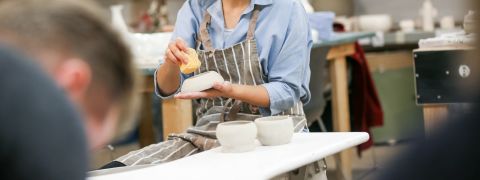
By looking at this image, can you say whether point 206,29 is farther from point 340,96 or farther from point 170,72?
point 340,96

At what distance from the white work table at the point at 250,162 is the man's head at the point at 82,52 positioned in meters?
0.97

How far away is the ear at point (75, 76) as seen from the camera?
29.7 inches

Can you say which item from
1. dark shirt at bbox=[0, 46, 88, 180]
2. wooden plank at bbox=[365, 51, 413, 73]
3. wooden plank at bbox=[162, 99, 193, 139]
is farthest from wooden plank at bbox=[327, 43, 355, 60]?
dark shirt at bbox=[0, 46, 88, 180]

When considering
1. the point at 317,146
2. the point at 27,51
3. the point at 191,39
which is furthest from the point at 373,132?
the point at 27,51

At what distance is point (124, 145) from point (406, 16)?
2549mm

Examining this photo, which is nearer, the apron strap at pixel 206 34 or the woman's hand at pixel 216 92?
the woman's hand at pixel 216 92

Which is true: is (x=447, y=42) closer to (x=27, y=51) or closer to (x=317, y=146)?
(x=317, y=146)

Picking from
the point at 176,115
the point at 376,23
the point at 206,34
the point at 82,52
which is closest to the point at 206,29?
the point at 206,34

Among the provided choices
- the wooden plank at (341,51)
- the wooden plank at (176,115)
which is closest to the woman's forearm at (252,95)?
the wooden plank at (176,115)

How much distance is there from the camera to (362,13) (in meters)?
6.55

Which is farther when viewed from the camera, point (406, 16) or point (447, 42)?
point (406, 16)

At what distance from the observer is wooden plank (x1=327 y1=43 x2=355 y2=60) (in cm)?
448

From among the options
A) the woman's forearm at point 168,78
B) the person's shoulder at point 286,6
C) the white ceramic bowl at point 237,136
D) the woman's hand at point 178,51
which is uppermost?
the person's shoulder at point 286,6

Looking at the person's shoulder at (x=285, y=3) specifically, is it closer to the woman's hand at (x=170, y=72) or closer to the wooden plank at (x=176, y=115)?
the woman's hand at (x=170, y=72)
